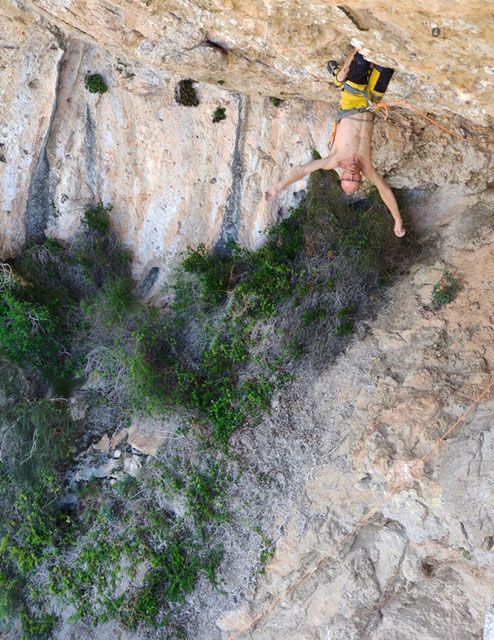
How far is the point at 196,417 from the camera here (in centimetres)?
772

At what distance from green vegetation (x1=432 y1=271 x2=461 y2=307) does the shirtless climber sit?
1.40 metres

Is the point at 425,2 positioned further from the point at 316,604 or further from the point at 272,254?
the point at 316,604

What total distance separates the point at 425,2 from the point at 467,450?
164 inches

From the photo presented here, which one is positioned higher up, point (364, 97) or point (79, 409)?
point (364, 97)

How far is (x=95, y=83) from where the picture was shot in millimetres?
7914

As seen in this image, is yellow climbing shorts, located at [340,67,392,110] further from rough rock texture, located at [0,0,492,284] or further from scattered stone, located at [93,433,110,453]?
scattered stone, located at [93,433,110,453]

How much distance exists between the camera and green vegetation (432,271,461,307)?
722 cm

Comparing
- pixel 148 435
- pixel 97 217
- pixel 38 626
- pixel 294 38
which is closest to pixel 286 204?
pixel 97 217

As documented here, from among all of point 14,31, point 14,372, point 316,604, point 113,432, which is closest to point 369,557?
point 316,604

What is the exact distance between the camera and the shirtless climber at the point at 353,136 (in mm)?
5727

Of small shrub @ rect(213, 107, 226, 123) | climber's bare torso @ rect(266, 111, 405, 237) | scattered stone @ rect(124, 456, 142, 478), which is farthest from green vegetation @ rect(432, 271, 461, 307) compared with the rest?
scattered stone @ rect(124, 456, 142, 478)

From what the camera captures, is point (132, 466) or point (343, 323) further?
point (132, 466)

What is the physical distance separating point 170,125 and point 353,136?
2.93 m

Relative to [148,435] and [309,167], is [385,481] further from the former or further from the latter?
[309,167]
